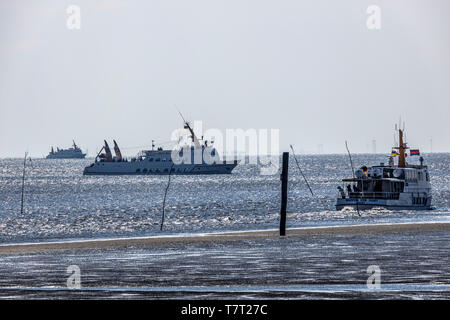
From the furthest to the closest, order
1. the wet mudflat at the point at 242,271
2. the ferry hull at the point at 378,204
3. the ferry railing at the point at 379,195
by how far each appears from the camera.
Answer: the ferry railing at the point at 379,195, the ferry hull at the point at 378,204, the wet mudflat at the point at 242,271

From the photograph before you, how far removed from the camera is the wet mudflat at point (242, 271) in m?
20.1

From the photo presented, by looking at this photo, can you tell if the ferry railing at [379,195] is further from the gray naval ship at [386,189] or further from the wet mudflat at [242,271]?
the wet mudflat at [242,271]


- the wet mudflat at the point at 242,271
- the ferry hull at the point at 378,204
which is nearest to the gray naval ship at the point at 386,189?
the ferry hull at the point at 378,204

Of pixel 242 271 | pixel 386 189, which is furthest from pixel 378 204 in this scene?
pixel 242 271

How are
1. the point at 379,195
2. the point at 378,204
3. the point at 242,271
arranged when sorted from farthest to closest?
the point at 379,195 < the point at 378,204 < the point at 242,271

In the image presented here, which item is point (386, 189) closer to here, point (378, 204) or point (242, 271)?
point (378, 204)

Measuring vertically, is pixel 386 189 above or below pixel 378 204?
above

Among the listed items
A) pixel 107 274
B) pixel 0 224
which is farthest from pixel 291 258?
pixel 0 224

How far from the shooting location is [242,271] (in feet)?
81.0

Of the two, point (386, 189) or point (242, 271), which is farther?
point (386, 189)

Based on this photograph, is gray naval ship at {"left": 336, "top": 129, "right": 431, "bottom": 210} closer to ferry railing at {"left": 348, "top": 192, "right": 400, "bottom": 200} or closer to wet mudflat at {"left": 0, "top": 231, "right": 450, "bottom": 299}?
ferry railing at {"left": 348, "top": 192, "right": 400, "bottom": 200}

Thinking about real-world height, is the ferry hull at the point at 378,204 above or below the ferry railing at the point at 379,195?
below

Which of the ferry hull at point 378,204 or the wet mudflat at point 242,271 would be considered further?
the ferry hull at point 378,204
